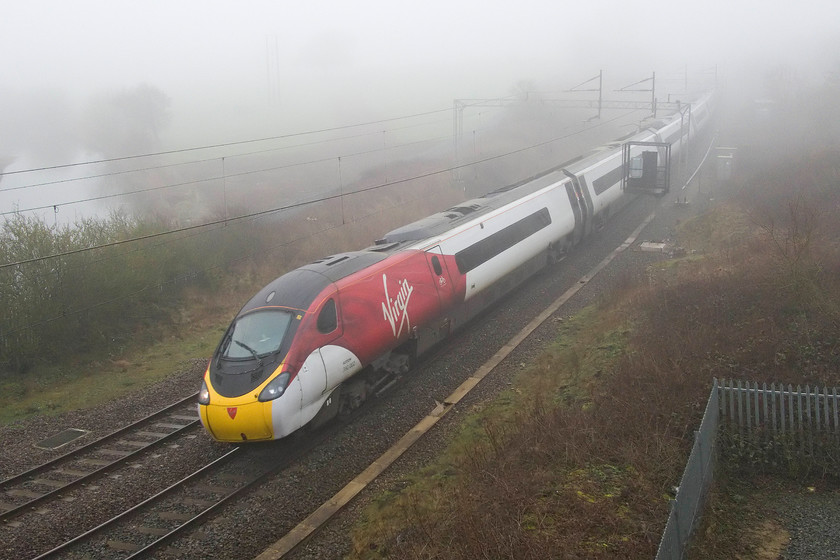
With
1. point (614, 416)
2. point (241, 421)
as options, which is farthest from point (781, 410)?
point (241, 421)

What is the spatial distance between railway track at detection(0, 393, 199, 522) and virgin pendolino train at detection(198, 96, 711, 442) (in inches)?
87.0

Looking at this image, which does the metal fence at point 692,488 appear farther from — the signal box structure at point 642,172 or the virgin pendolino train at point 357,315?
the signal box structure at point 642,172

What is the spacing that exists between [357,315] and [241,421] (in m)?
2.90

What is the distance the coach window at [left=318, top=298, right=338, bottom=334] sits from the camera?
40.5 feet

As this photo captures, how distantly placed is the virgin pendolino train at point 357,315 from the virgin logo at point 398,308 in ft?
0.07

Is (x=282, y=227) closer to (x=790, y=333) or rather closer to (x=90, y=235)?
(x=90, y=235)

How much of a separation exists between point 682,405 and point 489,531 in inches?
177

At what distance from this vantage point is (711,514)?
29.8ft

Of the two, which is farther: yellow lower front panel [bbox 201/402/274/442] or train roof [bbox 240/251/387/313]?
train roof [bbox 240/251/387/313]

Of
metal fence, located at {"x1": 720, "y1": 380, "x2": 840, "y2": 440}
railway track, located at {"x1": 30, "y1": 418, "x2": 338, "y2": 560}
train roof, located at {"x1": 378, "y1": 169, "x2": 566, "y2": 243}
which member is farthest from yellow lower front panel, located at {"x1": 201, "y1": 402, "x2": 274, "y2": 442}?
metal fence, located at {"x1": 720, "y1": 380, "x2": 840, "y2": 440}

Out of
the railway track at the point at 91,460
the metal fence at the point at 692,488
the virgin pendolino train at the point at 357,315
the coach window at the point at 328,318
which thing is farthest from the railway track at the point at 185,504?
the metal fence at the point at 692,488

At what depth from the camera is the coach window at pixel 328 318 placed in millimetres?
12359

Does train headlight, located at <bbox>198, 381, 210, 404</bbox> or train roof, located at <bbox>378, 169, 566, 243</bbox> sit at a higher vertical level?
train roof, located at <bbox>378, 169, 566, 243</bbox>

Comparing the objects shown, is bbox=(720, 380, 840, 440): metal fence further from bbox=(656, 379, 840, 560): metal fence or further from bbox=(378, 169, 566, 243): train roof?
bbox=(378, 169, 566, 243): train roof
